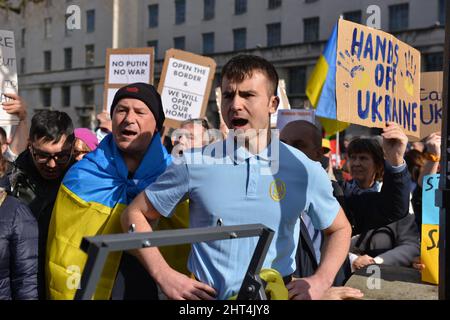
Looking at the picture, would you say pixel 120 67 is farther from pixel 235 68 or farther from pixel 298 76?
pixel 298 76

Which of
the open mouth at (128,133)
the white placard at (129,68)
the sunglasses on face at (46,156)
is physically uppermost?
the white placard at (129,68)

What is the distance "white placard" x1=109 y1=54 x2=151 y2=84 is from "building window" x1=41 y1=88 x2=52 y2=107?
44122 millimetres

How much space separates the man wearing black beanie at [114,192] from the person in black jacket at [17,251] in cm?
8

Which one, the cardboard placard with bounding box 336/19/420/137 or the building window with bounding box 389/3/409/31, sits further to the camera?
the building window with bounding box 389/3/409/31

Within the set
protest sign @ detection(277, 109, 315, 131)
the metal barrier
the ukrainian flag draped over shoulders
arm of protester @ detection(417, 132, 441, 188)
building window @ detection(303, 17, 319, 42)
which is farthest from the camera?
building window @ detection(303, 17, 319, 42)

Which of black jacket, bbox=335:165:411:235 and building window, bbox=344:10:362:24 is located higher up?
building window, bbox=344:10:362:24

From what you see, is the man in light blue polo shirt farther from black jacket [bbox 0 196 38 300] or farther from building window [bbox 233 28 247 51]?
building window [bbox 233 28 247 51]

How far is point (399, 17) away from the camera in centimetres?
3150

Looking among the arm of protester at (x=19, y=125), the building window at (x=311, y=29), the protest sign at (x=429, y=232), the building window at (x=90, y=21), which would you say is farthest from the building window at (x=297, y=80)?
the protest sign at (x=429, y=232)

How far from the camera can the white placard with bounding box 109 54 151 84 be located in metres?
6.37

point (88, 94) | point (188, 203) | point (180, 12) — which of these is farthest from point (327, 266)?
point (88, 94)

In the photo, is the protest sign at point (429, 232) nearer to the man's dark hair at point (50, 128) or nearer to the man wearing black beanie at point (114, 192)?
the man wearing black beanie at point (114, 192)

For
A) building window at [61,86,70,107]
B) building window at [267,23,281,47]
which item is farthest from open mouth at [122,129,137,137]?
building window at [61,86,70,107]

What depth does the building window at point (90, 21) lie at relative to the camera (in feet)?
130
